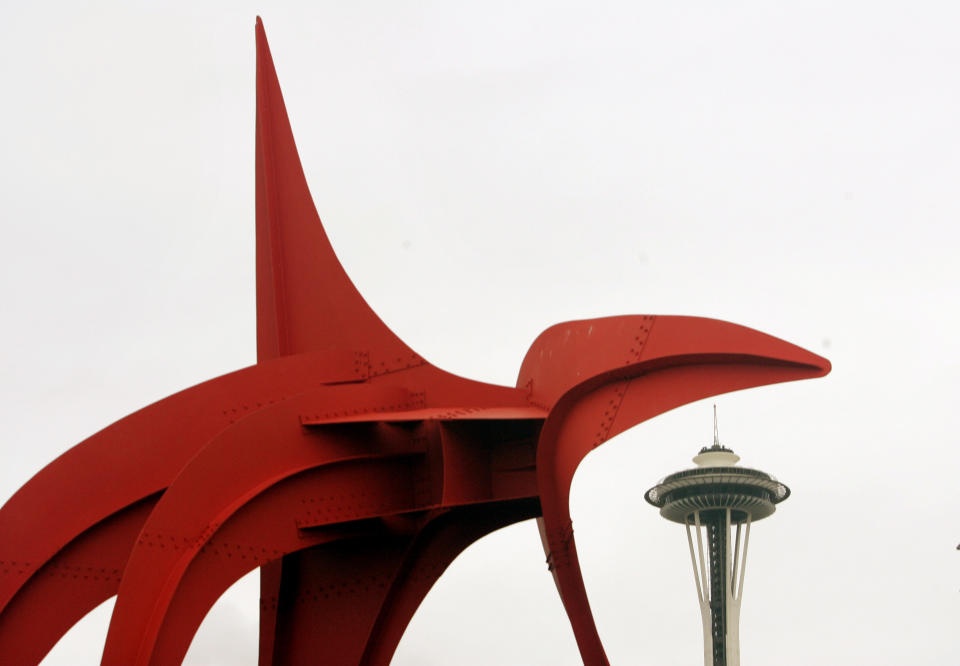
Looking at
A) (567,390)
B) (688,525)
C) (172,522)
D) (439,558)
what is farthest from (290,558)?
(688,525)

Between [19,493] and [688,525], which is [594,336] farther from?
[688,525]

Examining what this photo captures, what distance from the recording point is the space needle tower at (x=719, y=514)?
3558 inches

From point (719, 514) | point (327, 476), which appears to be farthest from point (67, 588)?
point (719, 514)

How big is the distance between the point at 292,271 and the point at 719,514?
3010 inches

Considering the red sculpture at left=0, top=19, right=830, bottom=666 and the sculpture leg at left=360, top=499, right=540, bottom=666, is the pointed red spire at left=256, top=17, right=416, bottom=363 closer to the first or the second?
the red sculpture at left=0, top=19, right=830, bottom=666

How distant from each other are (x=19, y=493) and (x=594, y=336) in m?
8.36

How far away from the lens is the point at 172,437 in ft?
63.4

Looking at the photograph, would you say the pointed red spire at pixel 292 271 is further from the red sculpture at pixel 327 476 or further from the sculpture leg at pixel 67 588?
the sculpture leg at pixel 67 588

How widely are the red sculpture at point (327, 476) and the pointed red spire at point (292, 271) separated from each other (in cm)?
5

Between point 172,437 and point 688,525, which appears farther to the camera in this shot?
point 688,525

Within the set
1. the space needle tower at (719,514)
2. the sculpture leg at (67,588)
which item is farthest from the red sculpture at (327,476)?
the space needle tower at (719,514)

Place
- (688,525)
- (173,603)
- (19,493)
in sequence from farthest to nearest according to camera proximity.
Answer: (688,525), (19,493), (173,603)

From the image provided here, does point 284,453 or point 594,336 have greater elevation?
point 594,336

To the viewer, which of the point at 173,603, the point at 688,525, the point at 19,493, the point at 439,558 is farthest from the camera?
the point at 688,525
